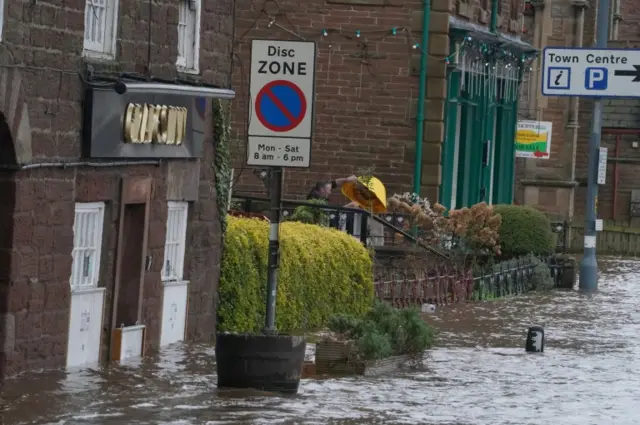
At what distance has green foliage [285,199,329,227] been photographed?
1056 inches

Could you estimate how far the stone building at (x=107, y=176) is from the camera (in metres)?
16.2

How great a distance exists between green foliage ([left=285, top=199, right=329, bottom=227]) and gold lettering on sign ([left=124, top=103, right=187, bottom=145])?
7.00 m

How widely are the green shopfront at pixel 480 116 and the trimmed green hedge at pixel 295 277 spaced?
380 inches

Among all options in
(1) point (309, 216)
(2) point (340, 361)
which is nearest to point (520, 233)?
(1) point (309, 216)

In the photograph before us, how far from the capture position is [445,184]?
35406mm

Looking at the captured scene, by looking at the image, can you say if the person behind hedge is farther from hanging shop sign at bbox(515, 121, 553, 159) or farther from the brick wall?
the brick wall

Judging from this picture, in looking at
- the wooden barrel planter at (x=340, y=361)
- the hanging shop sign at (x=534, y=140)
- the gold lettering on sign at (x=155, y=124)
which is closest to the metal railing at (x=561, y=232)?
the hanging shop sign at (x=534, y=140)

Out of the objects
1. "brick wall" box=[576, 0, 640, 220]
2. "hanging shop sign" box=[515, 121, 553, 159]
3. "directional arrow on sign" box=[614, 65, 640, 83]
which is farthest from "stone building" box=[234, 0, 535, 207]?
"brick wall" box=[576, 0, 640, 220]

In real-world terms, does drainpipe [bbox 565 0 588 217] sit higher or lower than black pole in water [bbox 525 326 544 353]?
higher

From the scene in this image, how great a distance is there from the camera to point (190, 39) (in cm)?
2075

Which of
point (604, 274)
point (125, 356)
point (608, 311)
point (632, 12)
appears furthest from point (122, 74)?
point (632, 12)

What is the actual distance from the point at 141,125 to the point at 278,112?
9.23 feet

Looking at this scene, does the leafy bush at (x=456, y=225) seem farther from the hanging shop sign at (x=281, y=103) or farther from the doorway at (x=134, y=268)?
the hanging shop sign at (x=281, y=103)

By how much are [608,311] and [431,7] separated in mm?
7634
